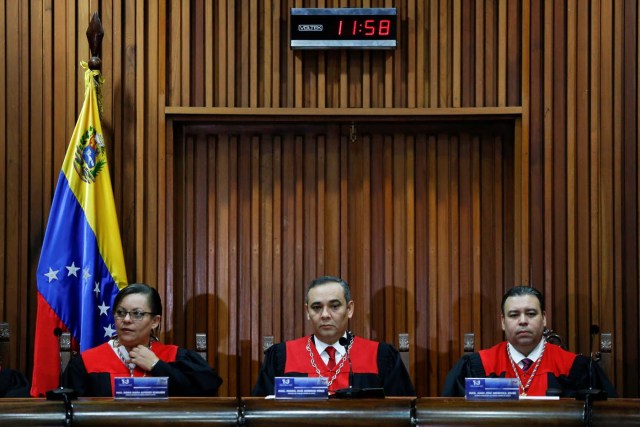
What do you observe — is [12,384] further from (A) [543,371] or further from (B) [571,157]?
(B) [571,157]

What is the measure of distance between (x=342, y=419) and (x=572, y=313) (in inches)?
100

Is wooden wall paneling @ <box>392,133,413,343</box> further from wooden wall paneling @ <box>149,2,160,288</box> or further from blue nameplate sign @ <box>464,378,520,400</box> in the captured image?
blue nameplate sign @ <box>464,378,520,400</box>

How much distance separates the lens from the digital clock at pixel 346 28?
18.7 feet

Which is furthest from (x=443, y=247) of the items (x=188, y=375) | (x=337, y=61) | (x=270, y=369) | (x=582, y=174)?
(x=188, y=375)

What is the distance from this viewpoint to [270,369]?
493 centimetres

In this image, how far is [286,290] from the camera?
19.5 ft

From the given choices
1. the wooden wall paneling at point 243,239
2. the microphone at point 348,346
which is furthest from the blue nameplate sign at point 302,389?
the wooden wall paneling at point 243,239

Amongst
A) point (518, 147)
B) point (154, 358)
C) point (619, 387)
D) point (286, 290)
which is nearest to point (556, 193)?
point (518, 147)

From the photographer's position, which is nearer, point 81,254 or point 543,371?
point 543,371

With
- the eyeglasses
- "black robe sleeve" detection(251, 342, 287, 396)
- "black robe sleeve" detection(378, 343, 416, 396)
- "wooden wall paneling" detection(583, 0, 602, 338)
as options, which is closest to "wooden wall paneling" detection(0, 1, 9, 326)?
the eyeglasses

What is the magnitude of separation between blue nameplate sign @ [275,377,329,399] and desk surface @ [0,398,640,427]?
0.18 meters

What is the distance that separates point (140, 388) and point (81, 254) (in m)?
1.92

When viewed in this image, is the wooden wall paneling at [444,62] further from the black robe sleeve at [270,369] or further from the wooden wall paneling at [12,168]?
the wooden wall paneling at [12,168]

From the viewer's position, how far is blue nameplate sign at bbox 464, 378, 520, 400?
145 inches
